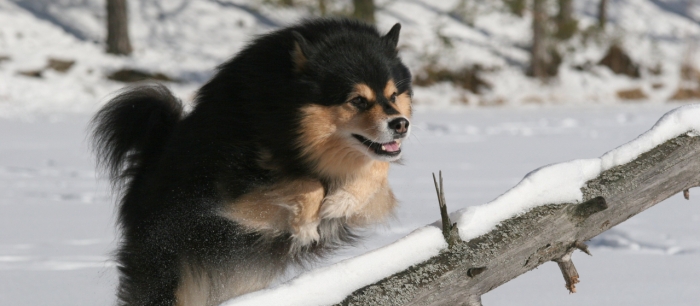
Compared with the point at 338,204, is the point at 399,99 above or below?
above

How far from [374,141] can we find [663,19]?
917 inches

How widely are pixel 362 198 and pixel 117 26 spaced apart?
13.1m

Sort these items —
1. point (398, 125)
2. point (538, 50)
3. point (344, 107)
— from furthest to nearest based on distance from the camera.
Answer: point (538, 50), point (344, 107), point (398, 125)

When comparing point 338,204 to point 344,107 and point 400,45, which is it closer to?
point 344,107

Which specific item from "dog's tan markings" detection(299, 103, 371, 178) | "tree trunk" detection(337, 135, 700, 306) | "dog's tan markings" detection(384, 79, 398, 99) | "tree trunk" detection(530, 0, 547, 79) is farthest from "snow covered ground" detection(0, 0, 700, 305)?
"tree trunk" detection(337, 135, 700, 306)

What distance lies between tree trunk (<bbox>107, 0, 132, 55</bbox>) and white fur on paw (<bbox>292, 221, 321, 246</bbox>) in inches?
512

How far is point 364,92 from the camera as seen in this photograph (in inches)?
114

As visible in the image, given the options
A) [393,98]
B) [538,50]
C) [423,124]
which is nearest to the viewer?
[393,98]

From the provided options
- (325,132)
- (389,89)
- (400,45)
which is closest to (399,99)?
(389,89)

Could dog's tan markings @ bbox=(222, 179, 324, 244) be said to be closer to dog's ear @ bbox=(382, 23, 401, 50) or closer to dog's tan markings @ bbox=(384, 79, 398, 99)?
dog's tan markings @ bbox=(384, 79, 398, 99)

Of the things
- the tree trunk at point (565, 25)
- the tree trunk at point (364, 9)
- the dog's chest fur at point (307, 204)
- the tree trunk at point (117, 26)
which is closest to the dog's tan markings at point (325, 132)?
the dog's chest fur at point (307, 204)

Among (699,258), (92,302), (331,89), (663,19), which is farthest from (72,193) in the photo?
(663,19)

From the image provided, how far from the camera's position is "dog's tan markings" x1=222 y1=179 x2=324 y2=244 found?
2945mm

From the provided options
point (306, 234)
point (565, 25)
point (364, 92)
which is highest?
point (565, 25)
